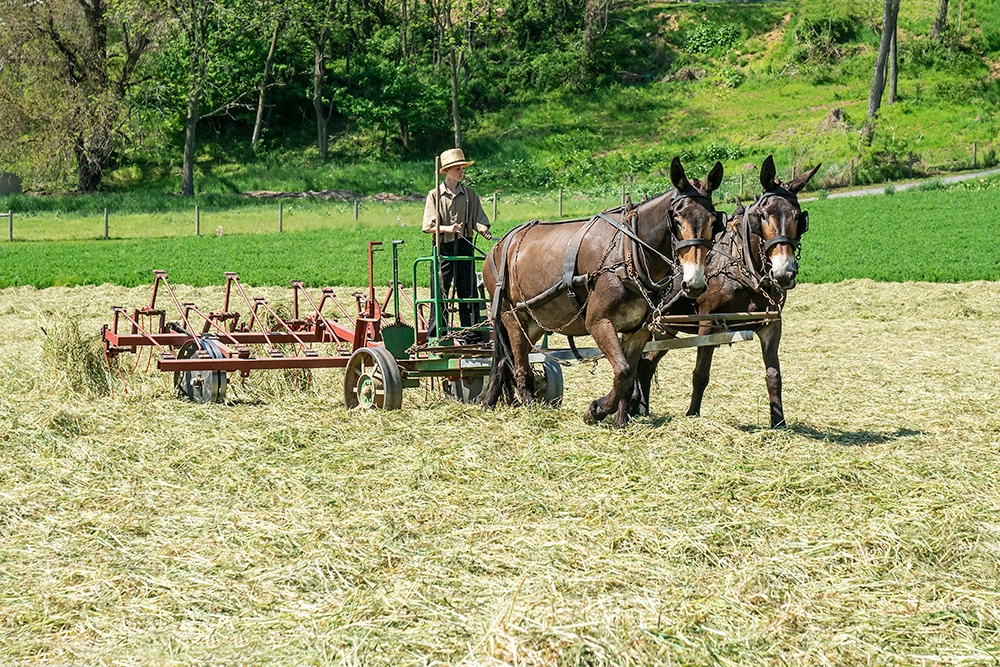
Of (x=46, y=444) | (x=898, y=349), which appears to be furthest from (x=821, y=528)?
(x=898, y=349)

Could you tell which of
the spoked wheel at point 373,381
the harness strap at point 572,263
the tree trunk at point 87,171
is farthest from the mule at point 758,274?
the tree trunk at point 87,171

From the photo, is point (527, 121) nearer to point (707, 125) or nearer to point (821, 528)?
point (707, 125)

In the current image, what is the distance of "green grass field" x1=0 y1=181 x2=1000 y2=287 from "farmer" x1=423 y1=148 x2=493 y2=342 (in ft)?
40.1

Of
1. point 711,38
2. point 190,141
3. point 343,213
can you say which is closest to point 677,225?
point 343,213

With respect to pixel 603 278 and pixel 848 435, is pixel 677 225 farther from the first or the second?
pixel 848 435

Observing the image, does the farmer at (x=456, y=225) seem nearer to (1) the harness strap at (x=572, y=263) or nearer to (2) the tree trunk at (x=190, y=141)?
(1) the harness strap at (x=572, y=263)

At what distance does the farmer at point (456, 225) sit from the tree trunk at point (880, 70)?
3324 centimetres

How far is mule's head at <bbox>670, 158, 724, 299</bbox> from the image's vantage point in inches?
324

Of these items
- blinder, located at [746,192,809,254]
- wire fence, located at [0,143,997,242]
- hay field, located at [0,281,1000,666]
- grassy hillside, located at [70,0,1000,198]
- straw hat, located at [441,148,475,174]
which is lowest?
hay field, located at [0,281,1000,666]

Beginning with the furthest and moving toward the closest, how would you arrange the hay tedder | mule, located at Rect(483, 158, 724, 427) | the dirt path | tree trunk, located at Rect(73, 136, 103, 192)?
tree trunk, located at Rect(73, 136, 103, 192) < the dirt path < the hay tedder < mule, located at Rect(483, 158, 724, 427)

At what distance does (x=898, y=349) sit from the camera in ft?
48.0

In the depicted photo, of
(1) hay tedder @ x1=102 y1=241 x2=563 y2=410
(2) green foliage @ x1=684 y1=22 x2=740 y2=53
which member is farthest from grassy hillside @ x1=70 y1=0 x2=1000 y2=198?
(1) hay tedder @ x1=102 y1=241 x2=563 y2=410

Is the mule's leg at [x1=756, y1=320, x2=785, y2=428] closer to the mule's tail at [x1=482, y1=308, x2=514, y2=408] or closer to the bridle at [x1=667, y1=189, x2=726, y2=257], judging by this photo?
the bridle at [x1=667, y1=189, x2=726, y2=257]

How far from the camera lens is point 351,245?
99.4ft
